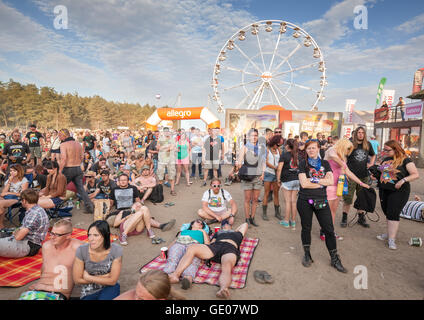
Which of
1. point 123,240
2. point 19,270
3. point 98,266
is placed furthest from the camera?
point 123,240

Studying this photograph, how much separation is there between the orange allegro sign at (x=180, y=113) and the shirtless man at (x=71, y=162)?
9.20 meters

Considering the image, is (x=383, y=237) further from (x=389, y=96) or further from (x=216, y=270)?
(x=389, y=96)

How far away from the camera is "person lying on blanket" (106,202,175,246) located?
4.08 metres

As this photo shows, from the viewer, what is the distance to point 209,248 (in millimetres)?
3139

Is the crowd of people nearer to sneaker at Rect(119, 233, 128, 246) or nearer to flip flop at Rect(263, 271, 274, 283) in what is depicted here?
sneaker at Rect(119, 233, 128, 246)

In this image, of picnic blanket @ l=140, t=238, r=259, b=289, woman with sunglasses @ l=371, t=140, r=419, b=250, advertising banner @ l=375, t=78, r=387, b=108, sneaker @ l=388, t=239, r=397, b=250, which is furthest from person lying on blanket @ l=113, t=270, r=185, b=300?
advertising banner @ l=375, t=78, r=387, b=108

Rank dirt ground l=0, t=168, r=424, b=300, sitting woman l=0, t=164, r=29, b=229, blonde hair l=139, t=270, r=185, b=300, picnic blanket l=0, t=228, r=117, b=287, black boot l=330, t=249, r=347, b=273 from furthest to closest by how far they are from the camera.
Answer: sitting woman l=0, t=164, r=29, b=229 → black boot l=330, t=249, r=347, b=273 → picnic blanket l=0, t=228, r=117, b=287 → dirt ground l=0, t=168, r=424, b=300 → blonde hair l=139, t=270, r=185, b=300

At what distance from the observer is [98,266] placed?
2.33 m

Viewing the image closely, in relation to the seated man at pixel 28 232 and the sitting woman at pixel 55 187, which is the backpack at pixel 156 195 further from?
the seated man at pixel 28 232

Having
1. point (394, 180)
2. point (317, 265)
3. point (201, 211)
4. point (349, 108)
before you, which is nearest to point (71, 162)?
point (201, 211)

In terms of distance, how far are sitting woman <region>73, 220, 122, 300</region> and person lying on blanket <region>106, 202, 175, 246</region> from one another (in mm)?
1581

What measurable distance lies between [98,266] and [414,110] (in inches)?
665
